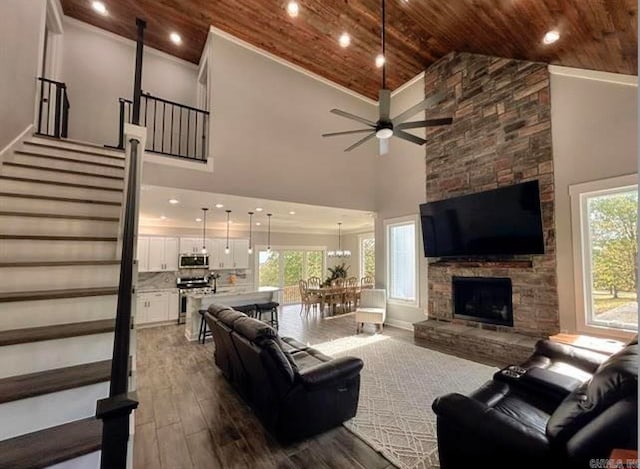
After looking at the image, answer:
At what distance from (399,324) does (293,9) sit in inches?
254

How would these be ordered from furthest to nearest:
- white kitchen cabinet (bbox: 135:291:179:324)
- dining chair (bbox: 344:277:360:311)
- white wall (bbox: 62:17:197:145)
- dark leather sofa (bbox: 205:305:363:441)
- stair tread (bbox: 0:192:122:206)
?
dining chair (bbox: 344:277:360:311) < white kitchen cabinet (bbox: 135:291:179:324) < white wall (bbox: 62:17:197:145) < stair tread (bbox: 0:192:122:206) < dark leather sofa (bbox: 205:305:363:441)

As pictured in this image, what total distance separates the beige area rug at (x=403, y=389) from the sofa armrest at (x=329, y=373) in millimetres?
537

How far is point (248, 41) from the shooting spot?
5.49m

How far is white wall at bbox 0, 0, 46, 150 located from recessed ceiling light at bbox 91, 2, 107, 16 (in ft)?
2.87

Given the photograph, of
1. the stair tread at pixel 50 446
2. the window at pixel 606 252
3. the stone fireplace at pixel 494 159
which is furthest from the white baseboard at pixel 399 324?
the stair tread at pixel 50 446

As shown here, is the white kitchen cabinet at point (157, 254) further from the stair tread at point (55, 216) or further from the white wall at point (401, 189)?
the white wall at point (401, 189)

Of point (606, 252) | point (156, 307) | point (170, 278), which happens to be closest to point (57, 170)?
point (156, 307)

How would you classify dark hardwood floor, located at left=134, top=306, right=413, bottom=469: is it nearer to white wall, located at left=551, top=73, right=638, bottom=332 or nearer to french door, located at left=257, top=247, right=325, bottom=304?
white wall, located at left=551, top=73, right=638, bottom=332

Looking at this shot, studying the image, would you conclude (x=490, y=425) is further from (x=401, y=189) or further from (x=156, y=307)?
(x=156, y=307)

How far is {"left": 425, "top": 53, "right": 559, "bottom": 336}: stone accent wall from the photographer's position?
441cm

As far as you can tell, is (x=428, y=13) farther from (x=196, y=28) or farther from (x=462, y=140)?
(x=196, y=28)

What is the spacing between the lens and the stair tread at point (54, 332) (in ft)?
5.47

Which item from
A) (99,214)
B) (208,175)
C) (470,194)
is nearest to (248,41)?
(208,175)

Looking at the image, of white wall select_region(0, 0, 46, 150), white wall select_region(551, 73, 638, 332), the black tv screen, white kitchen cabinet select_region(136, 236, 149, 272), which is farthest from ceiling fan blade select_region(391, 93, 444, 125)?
white kitchen cabinet select_region(136, 236, 149, 272)
